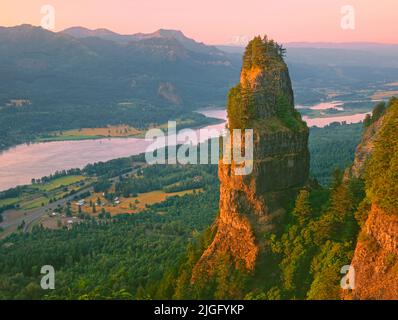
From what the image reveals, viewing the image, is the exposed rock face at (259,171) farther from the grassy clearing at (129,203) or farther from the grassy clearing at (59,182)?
the grassy clearing at (59,182)

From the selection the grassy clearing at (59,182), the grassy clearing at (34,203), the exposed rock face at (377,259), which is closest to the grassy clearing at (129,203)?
the grassy clearing at (34,203)

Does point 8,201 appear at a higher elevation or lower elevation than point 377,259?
lower

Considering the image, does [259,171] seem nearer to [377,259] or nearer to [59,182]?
[377,259]

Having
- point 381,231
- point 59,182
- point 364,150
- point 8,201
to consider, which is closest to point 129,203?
Answer: point 8,201

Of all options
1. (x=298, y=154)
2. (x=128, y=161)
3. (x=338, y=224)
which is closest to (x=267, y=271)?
(x=338, y=224)

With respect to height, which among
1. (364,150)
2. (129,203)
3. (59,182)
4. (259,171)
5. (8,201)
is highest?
(259,171)

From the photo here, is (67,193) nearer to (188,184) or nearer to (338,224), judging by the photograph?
(188,184)
